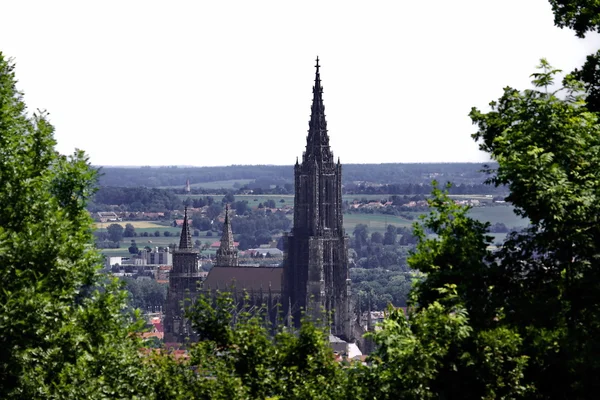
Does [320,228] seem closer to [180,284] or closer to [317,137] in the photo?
[317,137]

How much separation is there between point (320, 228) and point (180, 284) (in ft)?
53.2

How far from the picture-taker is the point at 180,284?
11469 cm

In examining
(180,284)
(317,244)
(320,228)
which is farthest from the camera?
(180,284)

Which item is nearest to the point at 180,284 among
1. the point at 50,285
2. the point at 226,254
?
the point at 226,254

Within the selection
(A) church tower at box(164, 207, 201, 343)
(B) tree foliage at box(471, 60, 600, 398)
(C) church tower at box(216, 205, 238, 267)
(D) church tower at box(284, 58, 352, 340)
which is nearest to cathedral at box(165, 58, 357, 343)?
(D) church tower at box(284, 58, 352, 340)

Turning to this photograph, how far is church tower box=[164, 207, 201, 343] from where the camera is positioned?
111750 mm

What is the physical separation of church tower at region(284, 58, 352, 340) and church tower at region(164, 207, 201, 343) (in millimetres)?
10358

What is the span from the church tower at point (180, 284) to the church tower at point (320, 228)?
34.0 ft

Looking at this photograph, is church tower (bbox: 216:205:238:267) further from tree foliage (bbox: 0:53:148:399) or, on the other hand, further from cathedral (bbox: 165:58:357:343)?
tree foliage (bbox: 0:53:148:399)

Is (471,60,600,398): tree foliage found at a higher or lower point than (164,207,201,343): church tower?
higher

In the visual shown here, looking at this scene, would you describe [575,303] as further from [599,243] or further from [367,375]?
[367,375]

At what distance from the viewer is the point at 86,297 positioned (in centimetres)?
2433

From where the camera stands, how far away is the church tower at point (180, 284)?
11175 cm

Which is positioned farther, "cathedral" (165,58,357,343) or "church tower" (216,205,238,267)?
"church tower" (216,205,238,267)
